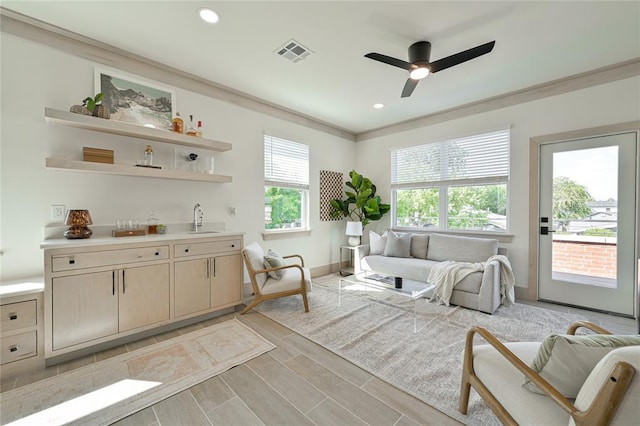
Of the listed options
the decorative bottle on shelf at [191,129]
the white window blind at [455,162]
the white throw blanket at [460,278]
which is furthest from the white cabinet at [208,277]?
the white window blind at [455,162]

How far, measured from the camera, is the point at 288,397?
5.71 ft

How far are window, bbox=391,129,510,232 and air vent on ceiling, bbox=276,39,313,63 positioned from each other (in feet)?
9.59

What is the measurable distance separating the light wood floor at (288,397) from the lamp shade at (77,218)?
1234 millimetres

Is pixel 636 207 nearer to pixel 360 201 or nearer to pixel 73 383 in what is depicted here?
pixel 360 201

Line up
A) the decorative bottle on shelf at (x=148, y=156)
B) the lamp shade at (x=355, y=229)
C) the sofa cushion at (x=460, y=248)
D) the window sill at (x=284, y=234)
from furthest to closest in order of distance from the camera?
the lamp shade at (x=355, y=229), the window sill at (x=284, y=234), the sofa cushion at (x=460, y=248), the decorative bottle on shelf at (x=148, y=156)

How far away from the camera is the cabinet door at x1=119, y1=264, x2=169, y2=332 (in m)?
2.38

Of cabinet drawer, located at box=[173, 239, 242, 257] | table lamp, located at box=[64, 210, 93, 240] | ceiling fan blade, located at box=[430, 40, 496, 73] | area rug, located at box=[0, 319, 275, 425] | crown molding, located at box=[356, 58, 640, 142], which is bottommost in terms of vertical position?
area rug, located at box=[0, 319, 275, 425]

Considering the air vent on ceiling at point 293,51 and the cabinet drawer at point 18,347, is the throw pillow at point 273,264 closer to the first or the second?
the cabinet drawer at point 18,347

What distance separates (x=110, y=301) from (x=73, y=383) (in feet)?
2.10

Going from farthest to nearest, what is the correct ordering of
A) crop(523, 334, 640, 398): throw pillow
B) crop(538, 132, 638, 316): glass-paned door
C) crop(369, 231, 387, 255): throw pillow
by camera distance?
crop(369, 231, 387, 255): throw pillow → crop(538, 132, 638, 316): glass-paned door → crop(523, 334, 640, 398): throw pillow

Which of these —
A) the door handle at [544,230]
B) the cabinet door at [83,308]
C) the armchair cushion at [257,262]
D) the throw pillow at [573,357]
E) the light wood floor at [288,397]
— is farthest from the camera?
the door handle at [544,230]

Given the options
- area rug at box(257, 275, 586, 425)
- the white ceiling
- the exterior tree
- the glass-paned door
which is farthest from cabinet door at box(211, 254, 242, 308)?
the exterior tree

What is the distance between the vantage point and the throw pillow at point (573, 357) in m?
1.00

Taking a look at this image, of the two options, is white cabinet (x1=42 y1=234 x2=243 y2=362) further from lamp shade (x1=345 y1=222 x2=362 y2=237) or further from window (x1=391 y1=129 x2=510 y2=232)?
window (x1=391 y1=129 x2=510 y2=232)
